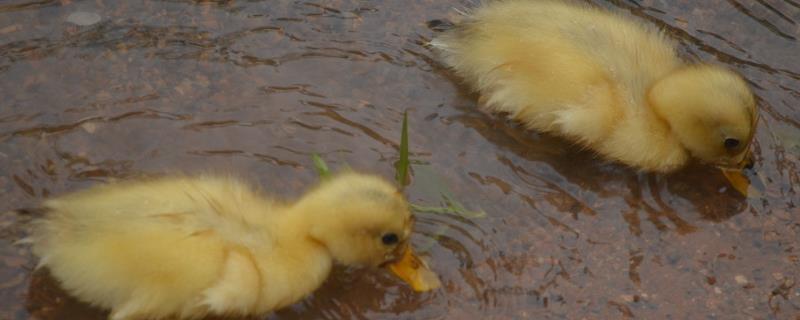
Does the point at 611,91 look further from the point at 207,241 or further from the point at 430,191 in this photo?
the point at 207,241

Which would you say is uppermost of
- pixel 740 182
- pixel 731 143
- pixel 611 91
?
pixel 611 91

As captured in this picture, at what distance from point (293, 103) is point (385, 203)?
2.14ft

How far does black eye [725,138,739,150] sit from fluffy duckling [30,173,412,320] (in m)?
0.97

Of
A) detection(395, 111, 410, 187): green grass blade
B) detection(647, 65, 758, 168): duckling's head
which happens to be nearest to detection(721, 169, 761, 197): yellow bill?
detection(647, 65, 758, 168): duckling's head

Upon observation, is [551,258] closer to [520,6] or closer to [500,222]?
[500,222]

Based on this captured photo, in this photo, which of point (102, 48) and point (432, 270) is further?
point (102, 48)

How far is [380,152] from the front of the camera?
113 inches

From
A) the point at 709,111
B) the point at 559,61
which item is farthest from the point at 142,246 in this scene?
the point at 709,111

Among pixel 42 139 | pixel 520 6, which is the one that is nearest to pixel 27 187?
pixel 42 139

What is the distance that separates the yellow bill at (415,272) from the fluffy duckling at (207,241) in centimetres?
3

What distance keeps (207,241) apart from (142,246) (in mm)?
135

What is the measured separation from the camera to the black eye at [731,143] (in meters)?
2.94

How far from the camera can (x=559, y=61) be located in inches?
119

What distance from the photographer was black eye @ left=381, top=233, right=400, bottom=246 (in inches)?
97.8
